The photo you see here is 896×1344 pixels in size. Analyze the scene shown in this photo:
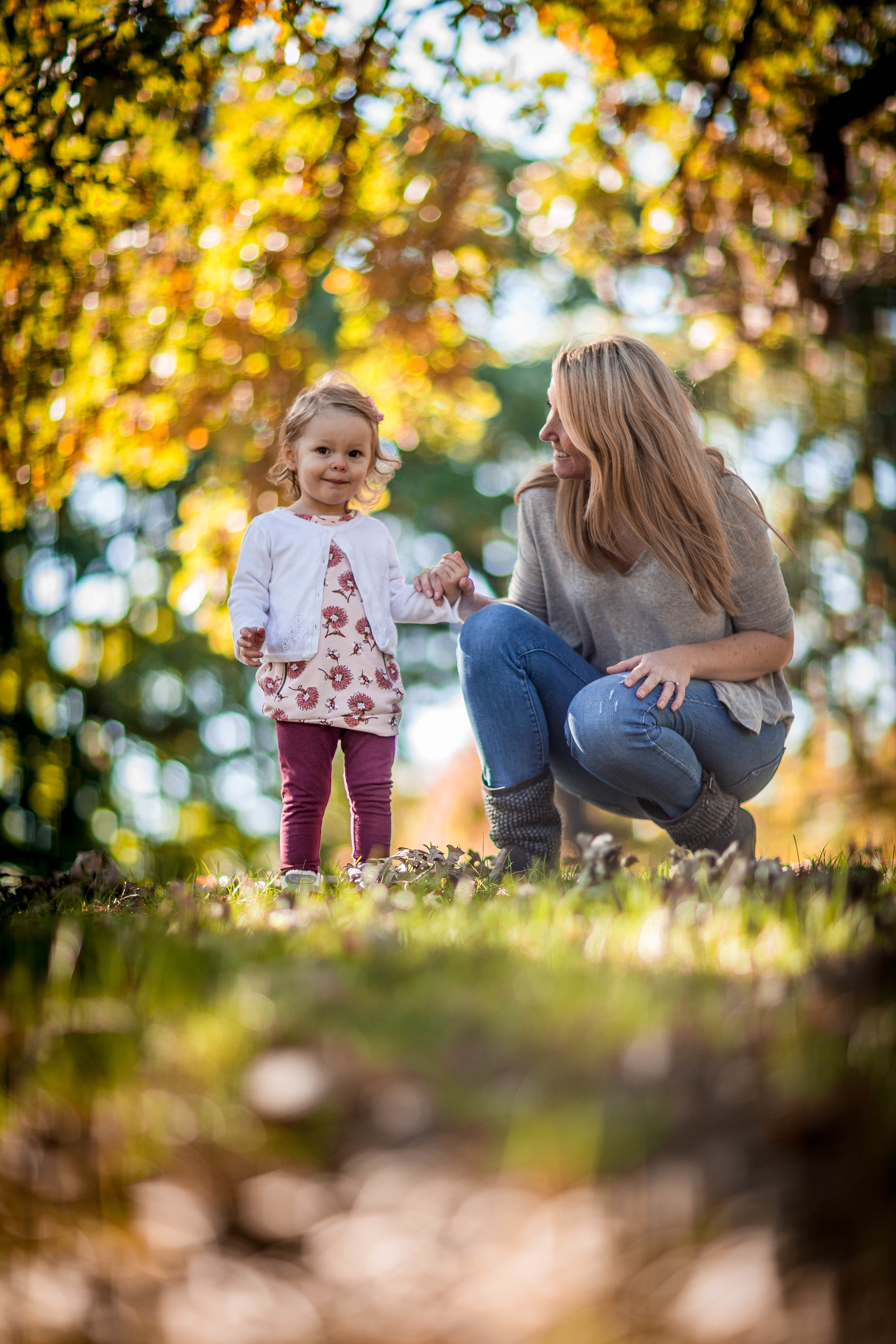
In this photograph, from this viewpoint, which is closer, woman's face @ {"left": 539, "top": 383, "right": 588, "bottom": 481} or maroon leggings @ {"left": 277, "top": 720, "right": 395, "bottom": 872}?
woman's face @ {"left": 539, "top": 383, "right": 588, "bottom": 481}

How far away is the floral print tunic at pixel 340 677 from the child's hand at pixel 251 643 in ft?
0.30

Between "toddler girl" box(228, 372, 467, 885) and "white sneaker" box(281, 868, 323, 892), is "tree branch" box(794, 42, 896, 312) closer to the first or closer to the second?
"toddler girl" box(228, 372, 467, 885)

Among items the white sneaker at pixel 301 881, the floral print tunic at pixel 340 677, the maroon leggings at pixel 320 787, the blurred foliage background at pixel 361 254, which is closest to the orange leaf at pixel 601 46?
the blurred foliage background at pixel 361 254

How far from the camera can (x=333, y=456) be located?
3189mm

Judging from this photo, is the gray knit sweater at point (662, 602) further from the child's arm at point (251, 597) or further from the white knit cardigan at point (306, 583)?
the child's arm at point (251, 597)

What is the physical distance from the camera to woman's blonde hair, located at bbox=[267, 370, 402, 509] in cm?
322

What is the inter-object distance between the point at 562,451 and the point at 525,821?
1.10 metres

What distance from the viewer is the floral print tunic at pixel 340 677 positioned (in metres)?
3.13

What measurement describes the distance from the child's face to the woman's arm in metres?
1.06

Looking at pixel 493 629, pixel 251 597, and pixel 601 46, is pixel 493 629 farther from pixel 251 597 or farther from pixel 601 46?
pixel 601 46

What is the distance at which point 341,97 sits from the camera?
477cm

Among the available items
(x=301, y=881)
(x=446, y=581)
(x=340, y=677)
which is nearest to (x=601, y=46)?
(x=446, y=581)

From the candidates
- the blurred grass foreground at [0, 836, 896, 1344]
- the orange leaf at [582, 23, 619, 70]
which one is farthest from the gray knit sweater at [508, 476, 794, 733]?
the orange leaf at [582, 23, 619, 70]

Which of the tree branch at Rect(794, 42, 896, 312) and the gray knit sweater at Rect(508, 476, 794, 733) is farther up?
the tree branch at Rect(794, 42, 896, 312)
